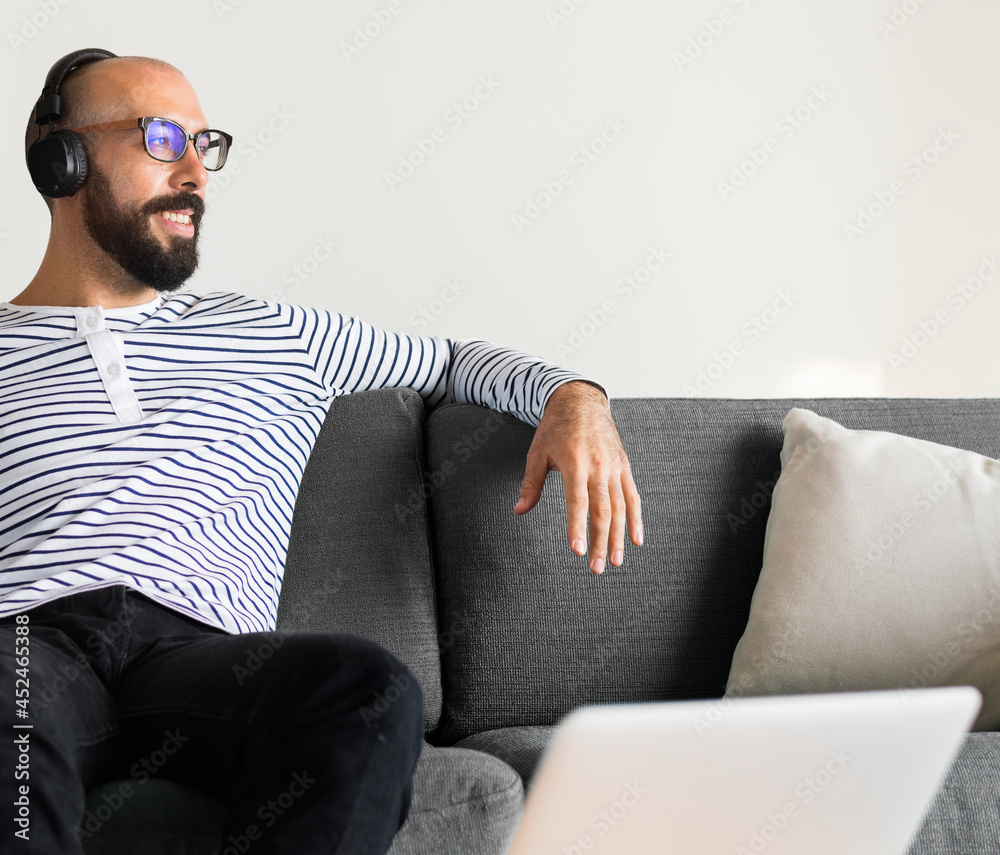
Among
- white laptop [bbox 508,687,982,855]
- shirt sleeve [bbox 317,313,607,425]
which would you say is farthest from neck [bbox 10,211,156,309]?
white laptop [bbox 508,687,982,855]

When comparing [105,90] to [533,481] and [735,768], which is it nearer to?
[533,481]

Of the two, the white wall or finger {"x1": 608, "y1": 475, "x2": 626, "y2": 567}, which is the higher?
the white wall

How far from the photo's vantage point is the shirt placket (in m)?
1.17

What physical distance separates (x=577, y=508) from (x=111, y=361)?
624mm

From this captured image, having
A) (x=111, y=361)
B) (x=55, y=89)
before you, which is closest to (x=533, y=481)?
(x=111, y=361)

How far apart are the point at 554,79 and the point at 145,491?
1.37 meters

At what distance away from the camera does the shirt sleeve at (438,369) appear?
1317 mm

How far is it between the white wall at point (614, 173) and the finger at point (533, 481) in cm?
84

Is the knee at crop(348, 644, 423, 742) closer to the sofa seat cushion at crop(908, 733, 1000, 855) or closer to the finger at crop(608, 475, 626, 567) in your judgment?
the finger at crop(608, 475, 626, 567)

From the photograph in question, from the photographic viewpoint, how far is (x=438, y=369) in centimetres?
148

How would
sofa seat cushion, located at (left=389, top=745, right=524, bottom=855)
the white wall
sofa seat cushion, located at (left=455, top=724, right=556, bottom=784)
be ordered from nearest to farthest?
sofa seat cushion, located at (left=389, top=745, right=524, bottom=855) → sofa seat cushion, located at (left=455, top=724, right=556, bottom=784) → the white wall

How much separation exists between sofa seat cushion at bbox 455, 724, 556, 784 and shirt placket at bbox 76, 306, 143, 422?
59 centimetres

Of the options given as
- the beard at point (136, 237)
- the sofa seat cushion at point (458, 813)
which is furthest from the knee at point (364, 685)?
the beard at point (136, 237)

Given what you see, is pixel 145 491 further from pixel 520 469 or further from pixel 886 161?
pixel 886 161
